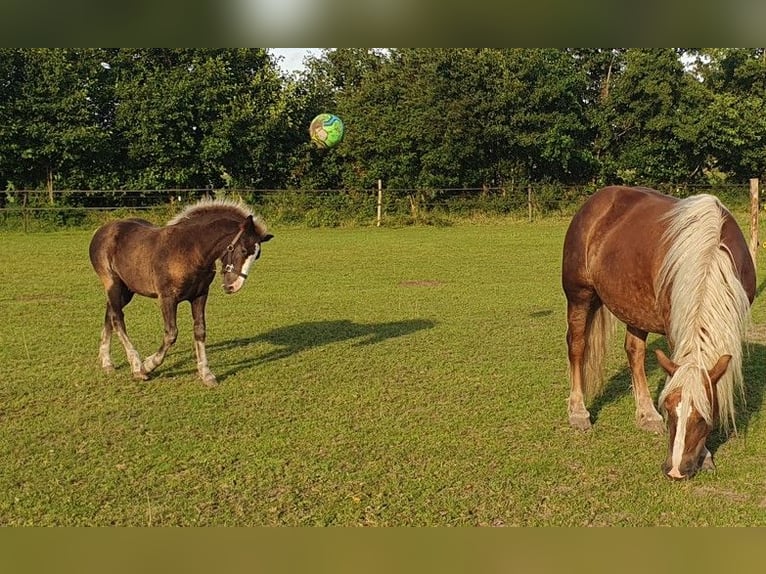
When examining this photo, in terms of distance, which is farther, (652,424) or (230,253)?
(230,253)

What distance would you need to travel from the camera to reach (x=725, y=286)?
151 inches

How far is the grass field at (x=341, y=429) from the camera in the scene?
3721 mm

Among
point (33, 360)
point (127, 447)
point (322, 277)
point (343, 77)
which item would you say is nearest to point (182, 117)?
point (343, 77)

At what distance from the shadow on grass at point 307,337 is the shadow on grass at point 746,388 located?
2871 mm

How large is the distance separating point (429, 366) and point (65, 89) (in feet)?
68.6

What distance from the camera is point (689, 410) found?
3480mm

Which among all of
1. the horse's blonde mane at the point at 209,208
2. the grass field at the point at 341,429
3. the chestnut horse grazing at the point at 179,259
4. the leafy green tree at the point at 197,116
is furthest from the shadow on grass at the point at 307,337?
the leafy green tree at the point at 197,116

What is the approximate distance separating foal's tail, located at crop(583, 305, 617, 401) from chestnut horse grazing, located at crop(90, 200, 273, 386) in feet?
9.78

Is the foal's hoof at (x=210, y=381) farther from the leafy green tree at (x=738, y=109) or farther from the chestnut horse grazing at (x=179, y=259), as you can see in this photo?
the leafy green tree at (x=738, y=109)

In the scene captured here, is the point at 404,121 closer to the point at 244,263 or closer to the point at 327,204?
the point at 327,204

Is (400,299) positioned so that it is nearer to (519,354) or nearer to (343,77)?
(519,354)

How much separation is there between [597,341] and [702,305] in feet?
5.09

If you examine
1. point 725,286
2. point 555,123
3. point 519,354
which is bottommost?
point 519,354

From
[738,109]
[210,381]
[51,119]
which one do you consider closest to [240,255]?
[210,381]
